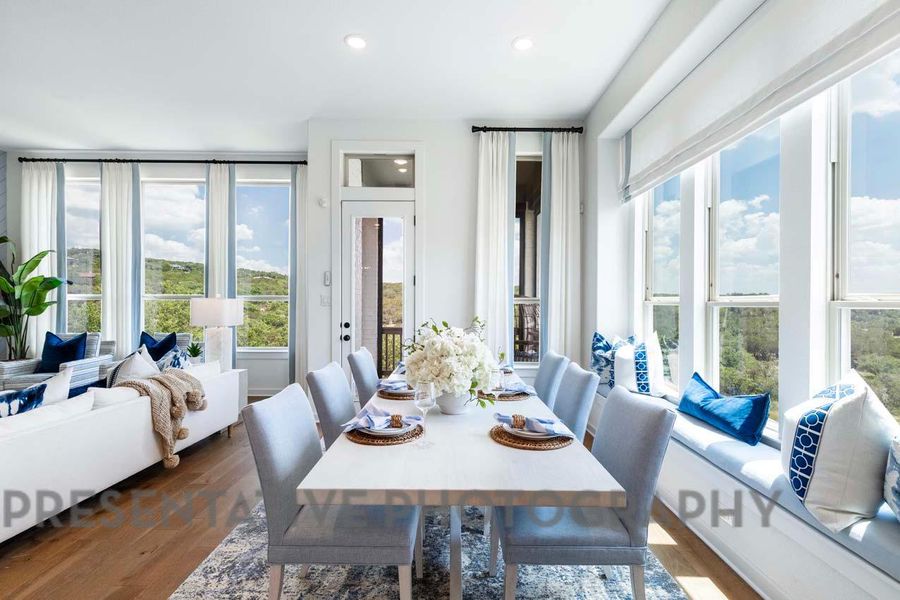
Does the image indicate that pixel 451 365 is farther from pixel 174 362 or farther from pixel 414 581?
pixel 174 362

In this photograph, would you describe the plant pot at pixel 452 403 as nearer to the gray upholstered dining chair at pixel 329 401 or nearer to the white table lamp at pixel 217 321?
the gray upholstered dining chair at pixel 329 401

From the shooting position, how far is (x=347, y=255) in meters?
4.04

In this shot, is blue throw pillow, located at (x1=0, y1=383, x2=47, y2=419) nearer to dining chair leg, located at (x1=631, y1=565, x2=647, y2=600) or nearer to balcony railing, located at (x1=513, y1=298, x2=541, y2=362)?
dining chair leg, located at (x1=631, y1=565, x2=647, y2=600)

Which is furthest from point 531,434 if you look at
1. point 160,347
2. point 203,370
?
point 160,347

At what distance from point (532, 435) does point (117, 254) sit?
5.53 metres

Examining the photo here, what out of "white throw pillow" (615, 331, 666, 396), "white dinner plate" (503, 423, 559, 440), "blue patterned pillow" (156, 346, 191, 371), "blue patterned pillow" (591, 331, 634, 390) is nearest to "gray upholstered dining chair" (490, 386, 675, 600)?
"white dinner plate" (503, 423, 559, 440)

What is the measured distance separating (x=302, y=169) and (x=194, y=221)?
5.03ft

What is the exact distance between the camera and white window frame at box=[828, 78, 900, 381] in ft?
5.54

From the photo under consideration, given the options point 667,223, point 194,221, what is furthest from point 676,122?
point 194,221

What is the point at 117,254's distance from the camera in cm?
488

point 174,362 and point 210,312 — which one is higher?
point 210,312

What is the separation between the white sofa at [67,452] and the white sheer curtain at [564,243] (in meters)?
3.24

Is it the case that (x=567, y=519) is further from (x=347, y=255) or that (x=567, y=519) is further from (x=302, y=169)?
(x=302, y=169)

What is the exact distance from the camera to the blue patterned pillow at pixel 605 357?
3.32m
